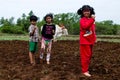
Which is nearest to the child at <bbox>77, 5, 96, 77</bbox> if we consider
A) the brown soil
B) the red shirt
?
the red shirt

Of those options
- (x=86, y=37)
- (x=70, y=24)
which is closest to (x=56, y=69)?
(x=86, y=37)

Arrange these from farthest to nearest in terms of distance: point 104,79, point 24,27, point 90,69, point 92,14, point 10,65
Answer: point 24,27 < point 10,65 < point 90,69 < point 92,14 < point 104,79

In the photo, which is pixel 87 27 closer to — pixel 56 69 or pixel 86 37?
pixel 86 37

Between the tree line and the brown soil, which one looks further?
the tree line

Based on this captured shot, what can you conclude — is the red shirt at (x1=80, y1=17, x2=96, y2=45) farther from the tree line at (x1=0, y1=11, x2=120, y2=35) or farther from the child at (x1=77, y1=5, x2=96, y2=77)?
the tree line at (x1=0, y1=11, x2=120, y2=35)

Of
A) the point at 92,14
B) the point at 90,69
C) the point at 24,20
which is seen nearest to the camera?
the point at 92,14

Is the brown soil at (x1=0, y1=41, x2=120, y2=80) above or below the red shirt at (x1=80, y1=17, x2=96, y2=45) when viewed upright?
below

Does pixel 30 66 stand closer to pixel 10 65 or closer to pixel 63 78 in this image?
pixel 10 65

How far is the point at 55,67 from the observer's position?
378 inches

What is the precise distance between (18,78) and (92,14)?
2064mm

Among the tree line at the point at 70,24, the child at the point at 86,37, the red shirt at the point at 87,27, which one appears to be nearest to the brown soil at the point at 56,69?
the child at the point at 86,37

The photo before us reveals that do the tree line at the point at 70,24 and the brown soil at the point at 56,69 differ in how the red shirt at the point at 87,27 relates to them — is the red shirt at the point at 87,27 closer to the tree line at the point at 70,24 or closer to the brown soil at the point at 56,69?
the brown soil at the point at 56,69

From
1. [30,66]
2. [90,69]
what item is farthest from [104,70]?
[30,66]

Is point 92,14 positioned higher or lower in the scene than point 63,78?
higher
